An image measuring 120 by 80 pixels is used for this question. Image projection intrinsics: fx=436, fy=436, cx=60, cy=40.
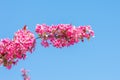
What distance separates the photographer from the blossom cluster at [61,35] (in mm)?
13578

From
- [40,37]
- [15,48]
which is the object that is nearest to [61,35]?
[40,37]

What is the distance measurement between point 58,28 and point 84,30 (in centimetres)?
89

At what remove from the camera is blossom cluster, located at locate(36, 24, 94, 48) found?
13.6 meters

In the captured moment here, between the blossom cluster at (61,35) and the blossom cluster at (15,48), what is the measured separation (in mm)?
382

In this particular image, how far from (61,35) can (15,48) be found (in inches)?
58.5

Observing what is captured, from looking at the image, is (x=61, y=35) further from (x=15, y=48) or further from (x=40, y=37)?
(x=15, y=48)

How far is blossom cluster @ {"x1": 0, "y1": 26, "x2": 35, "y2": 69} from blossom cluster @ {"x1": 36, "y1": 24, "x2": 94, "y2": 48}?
1.25ft

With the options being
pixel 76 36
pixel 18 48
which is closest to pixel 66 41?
pixel 76 36

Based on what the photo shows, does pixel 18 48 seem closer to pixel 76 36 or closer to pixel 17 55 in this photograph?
pixel 17 55

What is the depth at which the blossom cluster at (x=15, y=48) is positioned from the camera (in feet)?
43.6

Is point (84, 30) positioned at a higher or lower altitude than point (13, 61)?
higher

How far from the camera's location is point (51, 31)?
13.7 metres

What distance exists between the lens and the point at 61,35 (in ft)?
44.6

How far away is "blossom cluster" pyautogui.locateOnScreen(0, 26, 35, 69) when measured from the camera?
1329 centimetres
